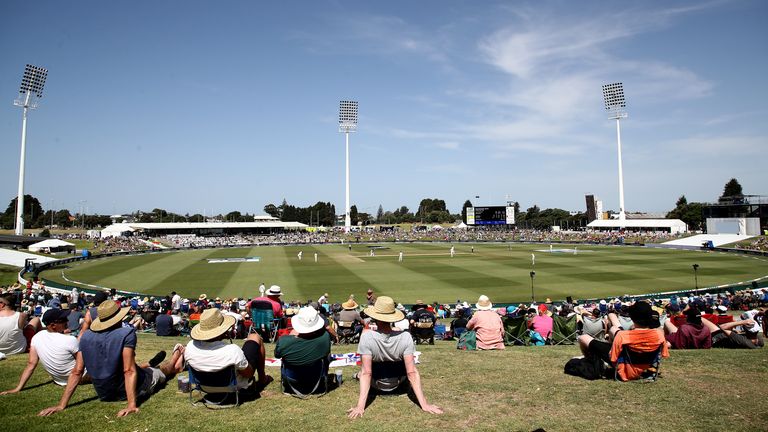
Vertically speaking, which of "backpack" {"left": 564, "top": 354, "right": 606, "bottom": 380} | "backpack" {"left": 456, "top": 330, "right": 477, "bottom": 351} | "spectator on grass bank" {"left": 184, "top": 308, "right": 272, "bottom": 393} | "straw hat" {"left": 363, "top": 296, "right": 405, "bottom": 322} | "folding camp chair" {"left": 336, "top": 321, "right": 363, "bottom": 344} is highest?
"straw hat" {"left": 363, "top": 296, "right": 405, "bottom": 322}

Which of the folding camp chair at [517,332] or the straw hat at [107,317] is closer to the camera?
the straw hat at [107,317]

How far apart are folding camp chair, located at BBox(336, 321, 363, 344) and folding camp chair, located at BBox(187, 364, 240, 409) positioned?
695 centimetres

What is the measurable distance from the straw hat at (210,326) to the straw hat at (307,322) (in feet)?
3.03

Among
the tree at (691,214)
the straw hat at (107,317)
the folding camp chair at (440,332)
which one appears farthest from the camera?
the tree at (691,214)

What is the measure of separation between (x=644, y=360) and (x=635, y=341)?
0.38 m

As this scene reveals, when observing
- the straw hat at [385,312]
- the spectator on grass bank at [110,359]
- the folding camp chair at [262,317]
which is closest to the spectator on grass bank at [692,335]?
the straw hat at [385,312]

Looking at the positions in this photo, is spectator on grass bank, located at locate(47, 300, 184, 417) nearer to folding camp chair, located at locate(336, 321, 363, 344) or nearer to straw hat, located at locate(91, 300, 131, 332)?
straw hat, located at locate(91, 300, 131, 332)

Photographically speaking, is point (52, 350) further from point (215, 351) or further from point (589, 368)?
point (589, 368)

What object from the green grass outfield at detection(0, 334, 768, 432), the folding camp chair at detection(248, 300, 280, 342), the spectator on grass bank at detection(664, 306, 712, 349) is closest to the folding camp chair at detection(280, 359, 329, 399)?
the green grass outfield at detection(0, 334, 768, 432)

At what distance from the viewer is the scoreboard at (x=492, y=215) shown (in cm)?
10069

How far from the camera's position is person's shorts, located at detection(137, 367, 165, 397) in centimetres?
661

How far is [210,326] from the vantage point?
6.38m

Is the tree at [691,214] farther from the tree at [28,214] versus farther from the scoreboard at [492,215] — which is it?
the tree at [28,214]

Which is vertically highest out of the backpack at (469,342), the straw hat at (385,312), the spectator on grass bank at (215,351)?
the straw hat at (385,312)
